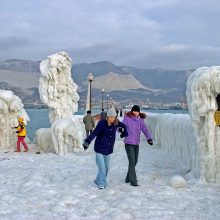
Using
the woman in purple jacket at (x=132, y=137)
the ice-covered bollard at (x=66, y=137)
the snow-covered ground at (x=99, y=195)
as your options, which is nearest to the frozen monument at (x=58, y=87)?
the ice-covered bollard at (x=66, y=137)

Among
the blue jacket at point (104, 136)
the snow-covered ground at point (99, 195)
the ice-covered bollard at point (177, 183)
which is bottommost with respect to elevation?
the snow-covered ground at point (99, 195)

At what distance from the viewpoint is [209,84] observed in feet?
29.5

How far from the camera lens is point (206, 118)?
30.2ft

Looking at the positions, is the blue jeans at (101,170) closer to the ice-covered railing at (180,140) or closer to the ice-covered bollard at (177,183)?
the ice-covered bollard at (177,183)

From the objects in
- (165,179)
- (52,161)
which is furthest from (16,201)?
(52,161)

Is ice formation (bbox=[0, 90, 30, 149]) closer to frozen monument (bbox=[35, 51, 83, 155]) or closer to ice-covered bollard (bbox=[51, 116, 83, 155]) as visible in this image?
frozen monument (bbox=[35, 51, 83, 155])

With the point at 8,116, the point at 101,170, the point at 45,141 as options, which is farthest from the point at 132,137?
the point at 8,116

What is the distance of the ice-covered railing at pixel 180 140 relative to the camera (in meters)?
10.4

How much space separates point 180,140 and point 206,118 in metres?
3.37

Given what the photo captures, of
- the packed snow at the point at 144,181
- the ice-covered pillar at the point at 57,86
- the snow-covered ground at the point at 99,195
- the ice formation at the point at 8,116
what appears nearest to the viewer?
the snow-covered ground at the point at 99,195

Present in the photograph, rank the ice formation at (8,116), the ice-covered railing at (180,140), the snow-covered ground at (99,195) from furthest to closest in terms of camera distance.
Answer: the ice formation at (8,116)
the ice-covered railing at (180,140)
the snow-covered ground at (99,195)

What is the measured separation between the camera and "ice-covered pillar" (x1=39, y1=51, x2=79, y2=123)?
2208 cm

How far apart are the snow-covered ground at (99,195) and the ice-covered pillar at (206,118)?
1.34 ft

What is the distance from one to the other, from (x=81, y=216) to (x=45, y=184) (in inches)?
111
